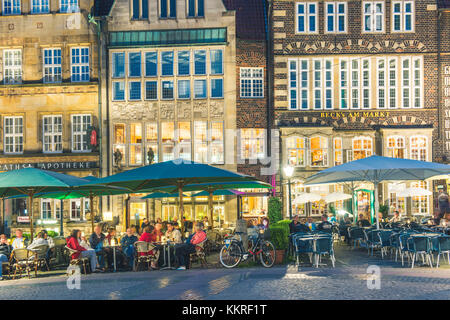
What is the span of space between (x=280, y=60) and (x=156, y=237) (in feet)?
49.5

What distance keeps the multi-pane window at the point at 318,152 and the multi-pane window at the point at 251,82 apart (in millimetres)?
3914

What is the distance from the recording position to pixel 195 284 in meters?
12.1

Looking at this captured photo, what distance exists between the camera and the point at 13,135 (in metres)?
30.3

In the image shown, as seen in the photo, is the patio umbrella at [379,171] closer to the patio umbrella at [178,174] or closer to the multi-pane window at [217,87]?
the patio umbrella at [178,174]

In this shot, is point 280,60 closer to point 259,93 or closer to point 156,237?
point 259,93

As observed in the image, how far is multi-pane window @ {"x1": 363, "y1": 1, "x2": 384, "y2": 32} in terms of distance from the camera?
95.5 feet

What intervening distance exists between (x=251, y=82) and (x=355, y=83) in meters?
5.46

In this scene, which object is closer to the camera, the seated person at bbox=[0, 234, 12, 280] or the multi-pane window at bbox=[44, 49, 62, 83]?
the seated person at bbox=[0, 234, 12, 280]

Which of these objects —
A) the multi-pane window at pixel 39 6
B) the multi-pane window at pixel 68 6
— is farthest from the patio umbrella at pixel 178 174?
the multi-pane window at pixel 39 6

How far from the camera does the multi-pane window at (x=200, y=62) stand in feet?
97.9

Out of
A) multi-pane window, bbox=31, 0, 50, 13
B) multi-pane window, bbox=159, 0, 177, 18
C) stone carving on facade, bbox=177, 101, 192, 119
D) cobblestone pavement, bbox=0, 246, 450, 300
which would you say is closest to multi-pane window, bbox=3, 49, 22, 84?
multi-pane window, bbox=31, 0, 50, 13

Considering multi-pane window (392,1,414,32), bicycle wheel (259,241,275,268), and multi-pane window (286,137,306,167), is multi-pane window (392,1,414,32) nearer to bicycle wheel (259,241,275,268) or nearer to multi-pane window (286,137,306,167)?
multi-pane window (286,137,306,167)

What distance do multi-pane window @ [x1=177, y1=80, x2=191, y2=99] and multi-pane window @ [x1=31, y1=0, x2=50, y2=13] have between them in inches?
329
